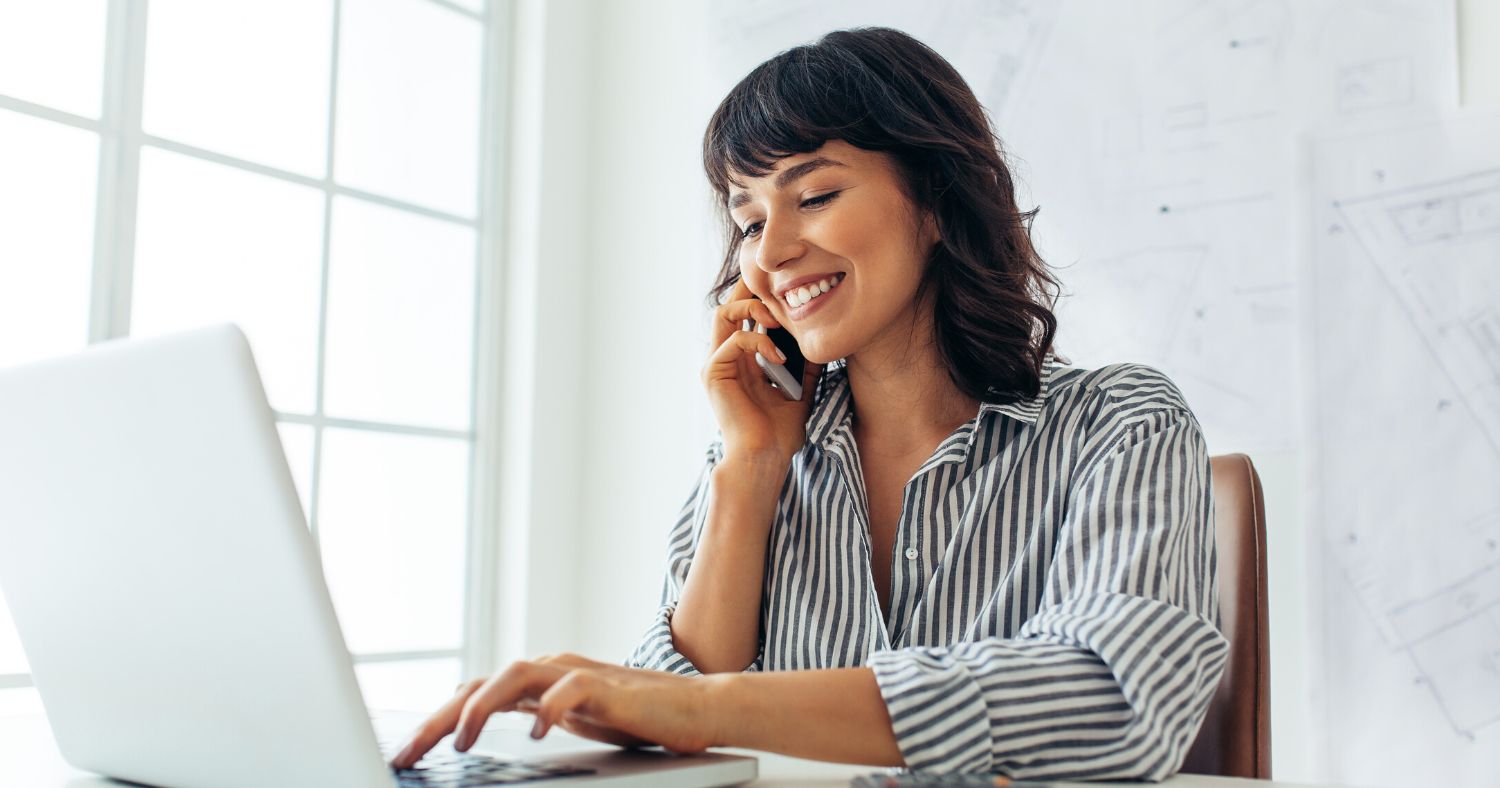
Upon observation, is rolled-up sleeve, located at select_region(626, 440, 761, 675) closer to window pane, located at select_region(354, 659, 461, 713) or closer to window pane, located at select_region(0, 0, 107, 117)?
window pane, located at select_region(354, 659, 461, 713)

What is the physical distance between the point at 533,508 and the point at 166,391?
84.0 inches

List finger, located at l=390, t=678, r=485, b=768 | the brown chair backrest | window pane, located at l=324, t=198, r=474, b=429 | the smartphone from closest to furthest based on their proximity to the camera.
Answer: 1. finger, located at l=390, t=678, r=485, b=768
2. the brown chair backrest
3. the smartphone
4. window pane, located at l=324, t=198, r=474, b=429

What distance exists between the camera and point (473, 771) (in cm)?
67

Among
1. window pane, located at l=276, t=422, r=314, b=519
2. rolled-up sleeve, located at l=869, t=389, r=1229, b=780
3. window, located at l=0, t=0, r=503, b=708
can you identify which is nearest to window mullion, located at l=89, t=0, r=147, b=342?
window, located at l=0, t=0, r=503, b=708

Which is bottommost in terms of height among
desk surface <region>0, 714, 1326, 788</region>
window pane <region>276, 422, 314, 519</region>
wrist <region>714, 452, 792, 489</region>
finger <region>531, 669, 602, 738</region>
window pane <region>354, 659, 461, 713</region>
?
window pane <region>354, 659, 461, 713</region>

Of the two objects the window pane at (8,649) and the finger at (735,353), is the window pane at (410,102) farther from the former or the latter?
the finger at (735,353)

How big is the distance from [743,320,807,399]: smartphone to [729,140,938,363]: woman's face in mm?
67

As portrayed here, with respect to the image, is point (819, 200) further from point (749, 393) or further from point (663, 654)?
point (663, 654)

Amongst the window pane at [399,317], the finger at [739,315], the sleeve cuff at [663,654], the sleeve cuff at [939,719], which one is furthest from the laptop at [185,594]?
the window pane at [399,317]

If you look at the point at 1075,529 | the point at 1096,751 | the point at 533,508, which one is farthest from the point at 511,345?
the point at 1096,751

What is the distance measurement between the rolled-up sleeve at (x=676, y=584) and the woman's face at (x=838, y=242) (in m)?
0.22

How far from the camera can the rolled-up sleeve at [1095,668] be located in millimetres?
779

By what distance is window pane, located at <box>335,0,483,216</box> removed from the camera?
2.56 m

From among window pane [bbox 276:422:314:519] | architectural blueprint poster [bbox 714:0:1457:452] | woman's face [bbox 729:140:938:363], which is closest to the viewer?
woman's face [bbox 729:140:938:363]
